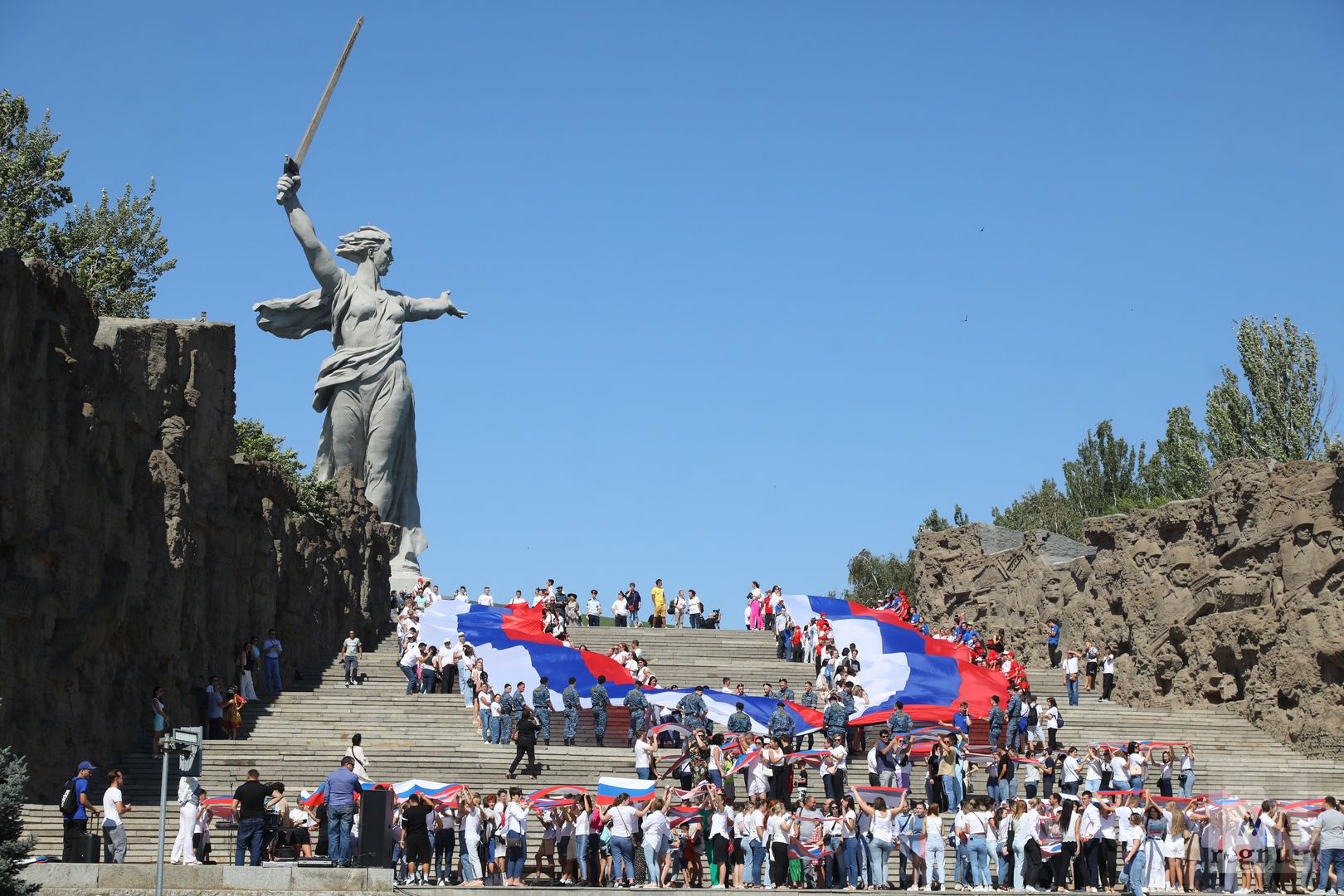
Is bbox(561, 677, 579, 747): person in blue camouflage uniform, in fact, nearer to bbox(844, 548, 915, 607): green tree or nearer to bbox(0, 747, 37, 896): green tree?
bbox(0, 747, 37, 896): green tree

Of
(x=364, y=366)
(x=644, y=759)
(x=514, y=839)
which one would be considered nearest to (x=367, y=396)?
(x=364, y=366)

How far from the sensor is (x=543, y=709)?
2736cm

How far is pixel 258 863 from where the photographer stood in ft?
64.5

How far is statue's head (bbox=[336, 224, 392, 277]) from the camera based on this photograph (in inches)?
1887

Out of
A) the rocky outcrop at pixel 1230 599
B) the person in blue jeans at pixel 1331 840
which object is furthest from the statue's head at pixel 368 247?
the person in blue jeans at pixel 1331 840

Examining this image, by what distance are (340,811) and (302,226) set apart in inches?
1138

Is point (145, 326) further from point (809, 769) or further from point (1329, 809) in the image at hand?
point (1329, 809)

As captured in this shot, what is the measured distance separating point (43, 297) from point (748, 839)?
11304mm

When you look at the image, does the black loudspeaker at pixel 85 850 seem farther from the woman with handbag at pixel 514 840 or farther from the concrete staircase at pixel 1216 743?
the concrete staircase at pixel 1216 743

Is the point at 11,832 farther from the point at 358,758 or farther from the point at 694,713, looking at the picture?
the point at 694,713

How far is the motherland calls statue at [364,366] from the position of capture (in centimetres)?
4684

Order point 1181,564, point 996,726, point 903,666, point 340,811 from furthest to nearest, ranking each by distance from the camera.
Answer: point 1181,564 < point 903,666 < point 996,726 < point 340,811

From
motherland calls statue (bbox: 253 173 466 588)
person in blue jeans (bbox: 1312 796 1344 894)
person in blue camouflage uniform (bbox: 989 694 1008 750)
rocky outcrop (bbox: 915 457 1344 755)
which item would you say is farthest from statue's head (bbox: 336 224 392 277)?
person in blue jeans (bbox: 1312 796 1344 894)

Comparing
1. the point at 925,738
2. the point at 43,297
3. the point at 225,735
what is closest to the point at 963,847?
the point at 925,738
